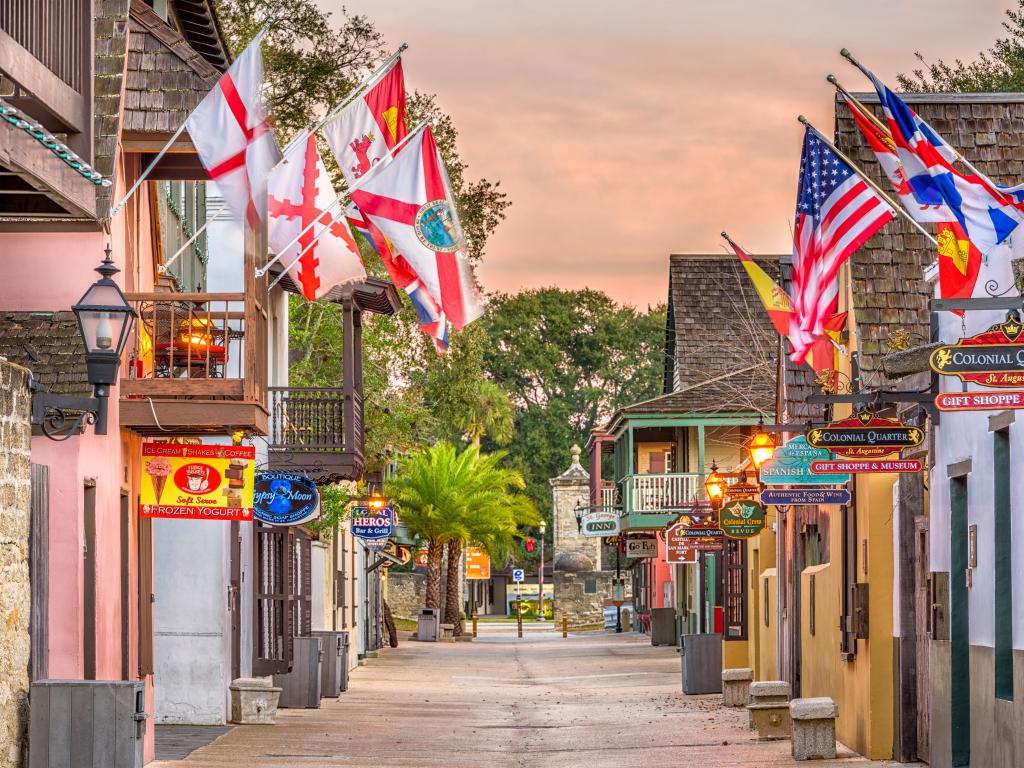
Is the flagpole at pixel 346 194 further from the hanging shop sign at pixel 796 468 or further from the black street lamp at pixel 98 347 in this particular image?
the hanging shop sign at pixel 796 468

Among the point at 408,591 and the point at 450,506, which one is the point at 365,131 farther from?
the point at 408,591

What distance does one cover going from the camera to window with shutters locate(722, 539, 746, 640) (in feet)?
101

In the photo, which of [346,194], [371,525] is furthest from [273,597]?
[371,525]

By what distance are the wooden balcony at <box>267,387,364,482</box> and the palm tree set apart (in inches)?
1242

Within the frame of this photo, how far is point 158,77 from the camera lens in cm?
1580

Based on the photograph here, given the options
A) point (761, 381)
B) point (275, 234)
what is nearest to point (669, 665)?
point (761, 381)

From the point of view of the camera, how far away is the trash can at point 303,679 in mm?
24906

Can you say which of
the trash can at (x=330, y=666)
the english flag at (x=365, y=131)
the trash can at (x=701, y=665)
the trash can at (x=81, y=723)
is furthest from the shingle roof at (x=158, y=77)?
the trash can at (x=701, y=665)

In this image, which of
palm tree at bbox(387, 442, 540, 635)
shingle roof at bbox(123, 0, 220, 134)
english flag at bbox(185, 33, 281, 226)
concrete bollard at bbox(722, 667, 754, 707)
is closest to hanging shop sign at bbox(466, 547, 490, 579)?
palm tree at bbox(387, 442, 540, 635)

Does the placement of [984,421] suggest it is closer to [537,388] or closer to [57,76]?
[57,76]

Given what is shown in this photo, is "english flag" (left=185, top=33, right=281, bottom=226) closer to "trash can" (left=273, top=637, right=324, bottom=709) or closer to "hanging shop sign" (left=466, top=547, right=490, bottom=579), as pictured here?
"trash can" (left=273, top=637, right=324, bottom=709)

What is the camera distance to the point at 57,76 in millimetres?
14445

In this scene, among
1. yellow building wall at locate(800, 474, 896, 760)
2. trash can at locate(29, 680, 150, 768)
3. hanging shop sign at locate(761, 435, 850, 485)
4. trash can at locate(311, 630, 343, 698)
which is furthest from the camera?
trash can at locate(311, 630, 343, 698)

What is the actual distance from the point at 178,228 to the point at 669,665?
18.4 meters
